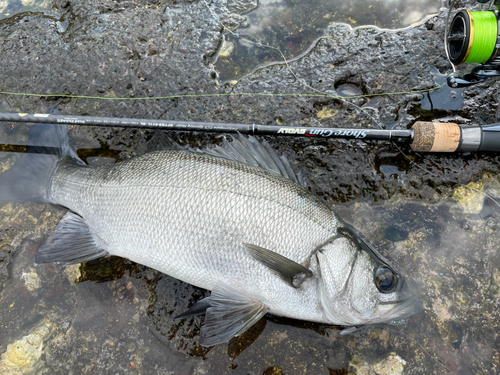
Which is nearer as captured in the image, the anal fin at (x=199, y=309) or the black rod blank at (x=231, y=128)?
the anal fin at (x=199, y=309)

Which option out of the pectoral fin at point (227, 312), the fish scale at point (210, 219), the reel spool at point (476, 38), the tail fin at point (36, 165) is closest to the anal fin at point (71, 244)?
the fish scale at point (210, 219)

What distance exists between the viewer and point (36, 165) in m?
2.14

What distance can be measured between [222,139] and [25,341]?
1830 millimetres

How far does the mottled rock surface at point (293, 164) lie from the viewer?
1917 millimetres

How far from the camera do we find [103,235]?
1923mm

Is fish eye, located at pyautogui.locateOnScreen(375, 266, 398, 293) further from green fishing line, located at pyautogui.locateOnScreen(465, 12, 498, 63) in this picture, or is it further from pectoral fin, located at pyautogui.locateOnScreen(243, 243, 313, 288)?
green fishing line, located at pyautogui.locateOnScreen(465, 12, 498, 63)

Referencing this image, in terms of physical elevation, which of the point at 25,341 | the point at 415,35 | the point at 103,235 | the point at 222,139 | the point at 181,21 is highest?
the point at 181,21


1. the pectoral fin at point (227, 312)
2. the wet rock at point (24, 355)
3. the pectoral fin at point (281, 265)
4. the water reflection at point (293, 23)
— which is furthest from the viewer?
the water reflection at point (293, 23)

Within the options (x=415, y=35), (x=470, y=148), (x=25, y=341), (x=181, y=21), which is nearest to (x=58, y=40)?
(x=181, y=21)

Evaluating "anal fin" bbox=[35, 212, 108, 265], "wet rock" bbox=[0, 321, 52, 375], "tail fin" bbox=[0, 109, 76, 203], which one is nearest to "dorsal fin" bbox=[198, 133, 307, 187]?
"anal fin" bbox=[35, 212, 108, 265]

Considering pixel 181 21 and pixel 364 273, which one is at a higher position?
pixel 181 21

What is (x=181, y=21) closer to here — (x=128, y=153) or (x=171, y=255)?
(x=128, y=153)

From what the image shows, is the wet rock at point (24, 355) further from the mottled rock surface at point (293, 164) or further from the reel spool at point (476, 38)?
the reel spool at point (476, 38)

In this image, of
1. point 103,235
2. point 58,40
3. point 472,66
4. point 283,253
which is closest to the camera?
point 283,253
